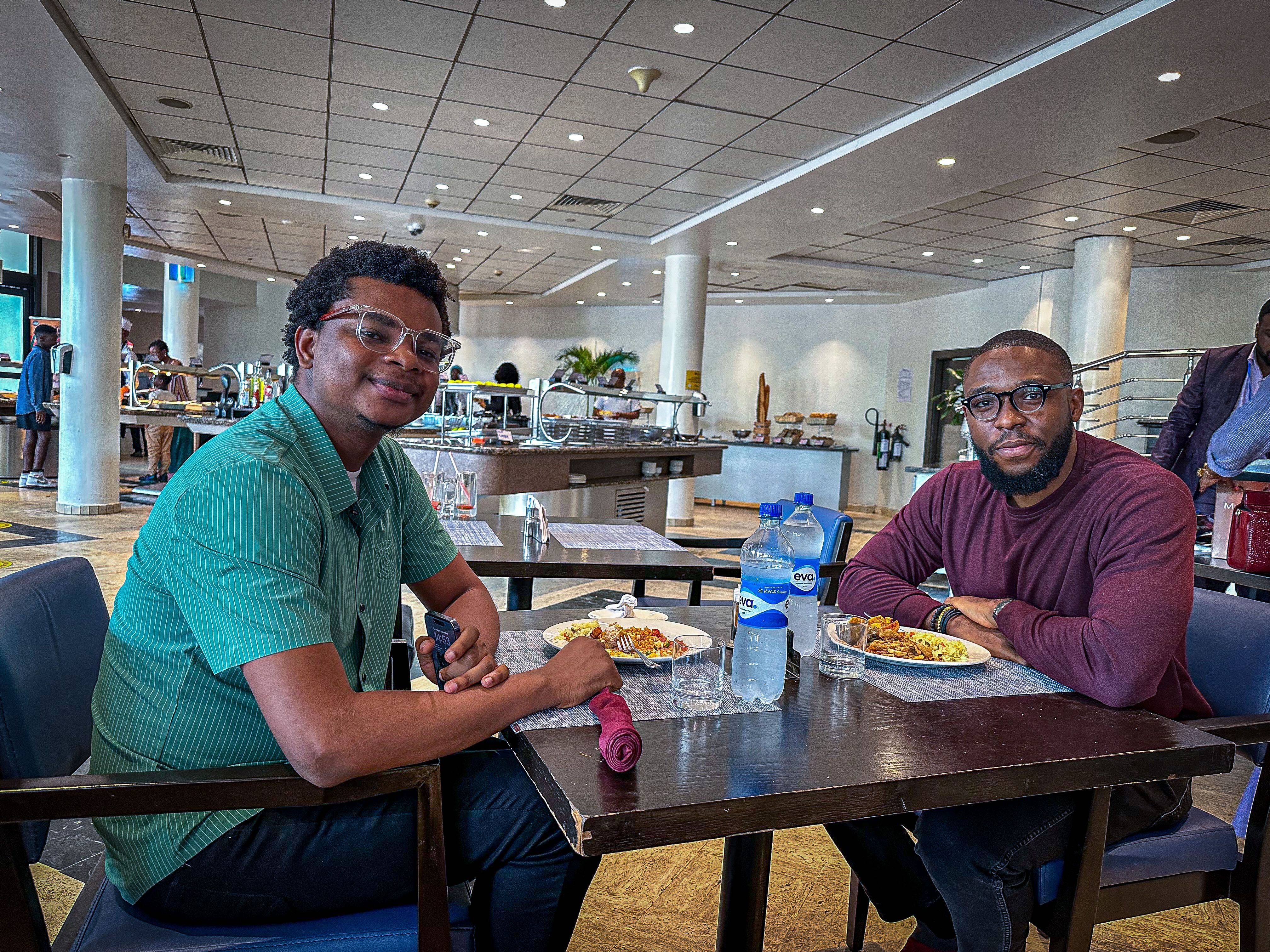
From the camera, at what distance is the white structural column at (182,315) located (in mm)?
13484

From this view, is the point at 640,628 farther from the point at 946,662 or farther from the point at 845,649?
→ the point at 946,662

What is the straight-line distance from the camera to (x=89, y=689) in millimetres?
1438

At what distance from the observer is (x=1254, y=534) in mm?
2619

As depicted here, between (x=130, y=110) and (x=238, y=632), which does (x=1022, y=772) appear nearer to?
(x=238, y=632)

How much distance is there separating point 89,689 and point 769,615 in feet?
3.60

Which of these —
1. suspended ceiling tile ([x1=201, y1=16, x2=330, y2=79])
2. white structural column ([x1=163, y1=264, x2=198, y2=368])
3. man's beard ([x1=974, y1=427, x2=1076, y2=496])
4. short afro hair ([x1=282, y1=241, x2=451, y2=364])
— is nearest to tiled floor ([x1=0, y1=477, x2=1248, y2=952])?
man's beard ([x1=974, y1=427, x2=1076, y2=496])

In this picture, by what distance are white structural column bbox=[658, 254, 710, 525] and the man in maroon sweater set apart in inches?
304

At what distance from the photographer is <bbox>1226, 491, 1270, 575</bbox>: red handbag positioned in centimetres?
260

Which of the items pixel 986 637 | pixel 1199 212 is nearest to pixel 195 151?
pixel 986 637

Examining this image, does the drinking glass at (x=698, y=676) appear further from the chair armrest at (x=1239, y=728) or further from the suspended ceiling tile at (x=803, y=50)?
the suspended ceiling tile at (x=803, y=50)

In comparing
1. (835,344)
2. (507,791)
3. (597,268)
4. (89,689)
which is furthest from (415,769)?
(835,344)

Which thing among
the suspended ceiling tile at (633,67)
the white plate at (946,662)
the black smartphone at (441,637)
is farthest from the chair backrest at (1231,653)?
the suspended ceiling tile at (633,67)

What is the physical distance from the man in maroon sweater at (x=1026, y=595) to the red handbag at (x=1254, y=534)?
1171 mm

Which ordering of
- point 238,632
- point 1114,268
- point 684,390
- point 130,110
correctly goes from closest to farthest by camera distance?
point 238,632
point 130,110
point 1114,268
point 684,390
